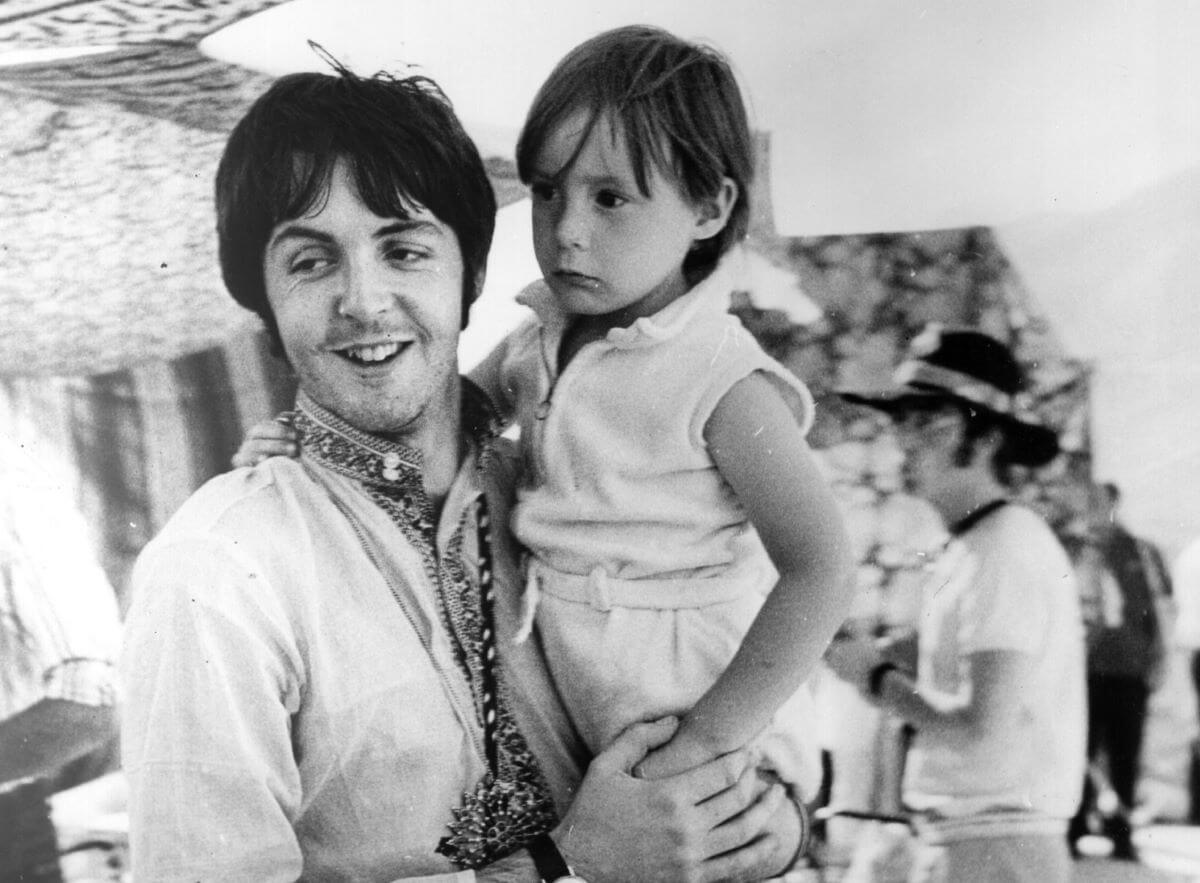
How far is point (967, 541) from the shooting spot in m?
1.55

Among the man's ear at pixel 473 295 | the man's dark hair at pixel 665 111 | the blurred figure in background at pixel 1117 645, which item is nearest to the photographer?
the man's dark hair at pixel 665 111

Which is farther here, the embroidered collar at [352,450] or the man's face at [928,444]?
the man's face at [928,444]

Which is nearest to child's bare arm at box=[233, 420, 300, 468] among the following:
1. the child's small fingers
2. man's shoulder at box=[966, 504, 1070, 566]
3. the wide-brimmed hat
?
the child's small fingers

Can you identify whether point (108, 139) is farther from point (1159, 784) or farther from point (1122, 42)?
point (1159, 784)

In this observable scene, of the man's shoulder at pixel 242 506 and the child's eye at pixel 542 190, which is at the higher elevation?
the child's eye at pixel 542 190

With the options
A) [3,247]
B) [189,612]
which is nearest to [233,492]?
[189,612]

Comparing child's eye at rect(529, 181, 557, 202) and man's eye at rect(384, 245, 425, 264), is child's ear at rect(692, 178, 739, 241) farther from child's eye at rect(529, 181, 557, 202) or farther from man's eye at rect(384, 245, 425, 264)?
man's eye at rect(384, 245, 425, 264)

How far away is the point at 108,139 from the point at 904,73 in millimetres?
970

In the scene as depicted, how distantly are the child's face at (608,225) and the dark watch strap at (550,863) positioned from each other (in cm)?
63

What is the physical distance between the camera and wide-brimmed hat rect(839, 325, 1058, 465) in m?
1.53

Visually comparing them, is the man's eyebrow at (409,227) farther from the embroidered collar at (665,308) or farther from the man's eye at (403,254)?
the embroidered collar at (665,308)

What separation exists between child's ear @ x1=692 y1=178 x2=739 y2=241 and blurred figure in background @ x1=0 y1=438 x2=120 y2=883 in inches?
32.7

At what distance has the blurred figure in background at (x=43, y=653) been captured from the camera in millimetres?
1467

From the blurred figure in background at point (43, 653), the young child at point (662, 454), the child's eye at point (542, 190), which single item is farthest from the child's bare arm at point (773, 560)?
the blurred figure in background at point (43, 653)
